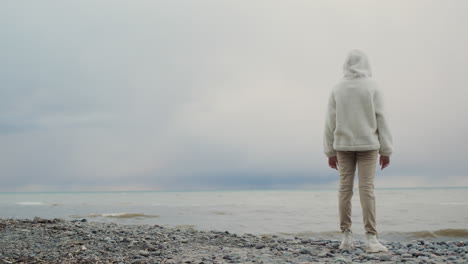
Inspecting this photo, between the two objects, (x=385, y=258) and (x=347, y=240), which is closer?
(x=385, y=258)

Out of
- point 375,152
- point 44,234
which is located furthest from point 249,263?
point 44,234

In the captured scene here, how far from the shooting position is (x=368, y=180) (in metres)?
5.07

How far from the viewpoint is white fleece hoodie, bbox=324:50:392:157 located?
5020mm

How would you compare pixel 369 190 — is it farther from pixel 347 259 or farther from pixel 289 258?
pixel 289 258

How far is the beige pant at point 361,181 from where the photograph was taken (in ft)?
16.6

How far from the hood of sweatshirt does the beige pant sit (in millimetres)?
1082

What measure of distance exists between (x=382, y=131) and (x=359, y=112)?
407 mm

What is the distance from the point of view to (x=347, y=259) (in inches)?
190

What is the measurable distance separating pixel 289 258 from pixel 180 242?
6.71 ft

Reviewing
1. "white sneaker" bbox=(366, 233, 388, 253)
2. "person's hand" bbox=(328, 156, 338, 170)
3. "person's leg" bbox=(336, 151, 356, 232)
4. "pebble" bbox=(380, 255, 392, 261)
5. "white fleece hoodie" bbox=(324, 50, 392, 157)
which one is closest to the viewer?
"pebble" bbox=(380, 255, 392, 261)

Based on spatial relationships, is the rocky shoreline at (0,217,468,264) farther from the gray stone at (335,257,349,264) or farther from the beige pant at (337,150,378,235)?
the beige pant at (337,150,378,235)

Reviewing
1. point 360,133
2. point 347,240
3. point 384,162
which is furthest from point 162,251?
point 384,162

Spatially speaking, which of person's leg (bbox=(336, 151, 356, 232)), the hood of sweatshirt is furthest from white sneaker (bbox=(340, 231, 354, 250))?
the hood of sweatshirt

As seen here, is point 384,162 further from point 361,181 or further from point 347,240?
point 347,240
